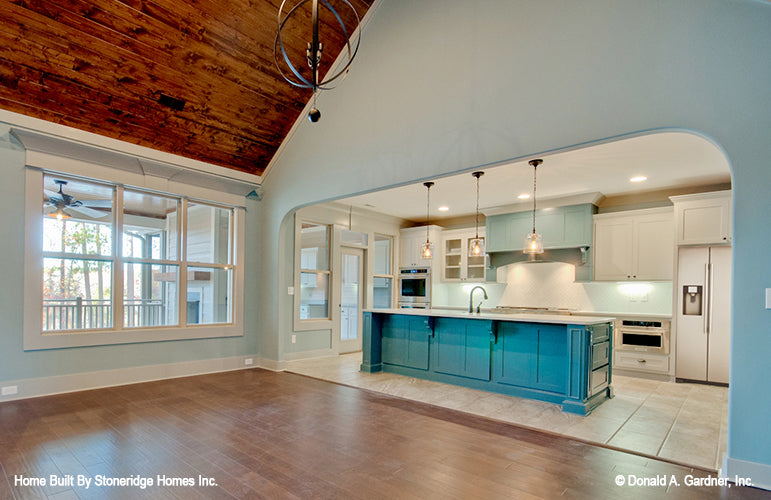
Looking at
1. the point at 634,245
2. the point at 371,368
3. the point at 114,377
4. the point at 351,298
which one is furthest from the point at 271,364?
the point at 634,245

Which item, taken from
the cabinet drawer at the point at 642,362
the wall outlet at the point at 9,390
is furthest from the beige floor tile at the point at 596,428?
the wall outlet at the point at 9,390

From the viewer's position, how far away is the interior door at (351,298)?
294 inches

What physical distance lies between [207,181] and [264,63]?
1.86 meters

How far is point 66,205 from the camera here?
15.2 ft

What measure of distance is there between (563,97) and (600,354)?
9.02 feet

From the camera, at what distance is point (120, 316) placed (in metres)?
4.95

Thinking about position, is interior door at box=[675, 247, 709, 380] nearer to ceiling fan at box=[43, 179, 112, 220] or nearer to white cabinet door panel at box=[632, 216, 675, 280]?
white cabinet door panel at box=[632, 216, 675, 280]

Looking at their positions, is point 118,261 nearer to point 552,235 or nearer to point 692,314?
point 552,235

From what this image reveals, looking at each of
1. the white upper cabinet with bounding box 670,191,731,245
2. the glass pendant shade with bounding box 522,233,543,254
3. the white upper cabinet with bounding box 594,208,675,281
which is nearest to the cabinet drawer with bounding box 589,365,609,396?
the glass pendant shade with bounding box 522,233,543,254

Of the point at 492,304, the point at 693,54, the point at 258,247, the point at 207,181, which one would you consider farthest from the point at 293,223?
the point at 693,54

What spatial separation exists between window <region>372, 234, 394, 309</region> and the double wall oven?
10.0 inches

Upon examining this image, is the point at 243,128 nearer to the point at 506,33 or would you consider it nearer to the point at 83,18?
the point at 83,18

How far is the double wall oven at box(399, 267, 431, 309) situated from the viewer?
26.8 ft

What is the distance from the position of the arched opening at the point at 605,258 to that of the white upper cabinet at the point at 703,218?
0.09 ft
